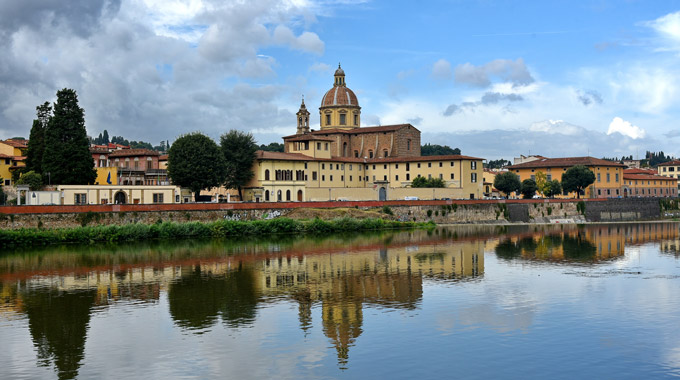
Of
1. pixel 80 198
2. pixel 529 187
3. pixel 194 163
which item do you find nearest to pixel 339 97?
pixel 529 187

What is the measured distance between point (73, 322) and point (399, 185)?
67.6 metres

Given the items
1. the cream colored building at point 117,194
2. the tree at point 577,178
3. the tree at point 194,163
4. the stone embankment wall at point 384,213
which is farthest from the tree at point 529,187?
the cream colored building at point 117,194

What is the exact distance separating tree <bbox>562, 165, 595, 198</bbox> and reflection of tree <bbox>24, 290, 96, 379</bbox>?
80168 millimetres

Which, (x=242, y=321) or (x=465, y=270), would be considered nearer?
(x=242, y=321)

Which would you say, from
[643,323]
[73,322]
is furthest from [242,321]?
[643,323]

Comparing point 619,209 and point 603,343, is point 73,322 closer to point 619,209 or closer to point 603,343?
point 603,343

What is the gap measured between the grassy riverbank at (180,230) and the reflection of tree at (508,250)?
15675 mm

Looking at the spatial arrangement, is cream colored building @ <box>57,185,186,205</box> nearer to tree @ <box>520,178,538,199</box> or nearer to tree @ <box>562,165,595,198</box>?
tree @ <box>520,178,538,199</box>

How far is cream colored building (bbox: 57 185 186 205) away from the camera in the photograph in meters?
60.5

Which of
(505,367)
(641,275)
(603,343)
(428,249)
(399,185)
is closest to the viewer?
(505,367)

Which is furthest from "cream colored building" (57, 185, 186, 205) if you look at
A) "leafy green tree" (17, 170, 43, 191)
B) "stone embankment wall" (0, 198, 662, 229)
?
"stone embankment wall" (0, 198, 662, 229)

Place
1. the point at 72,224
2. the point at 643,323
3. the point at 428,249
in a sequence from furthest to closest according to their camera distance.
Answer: the point at 72,224
the point at 428,249
the point at 643,323

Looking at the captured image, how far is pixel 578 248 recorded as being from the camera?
160 ft

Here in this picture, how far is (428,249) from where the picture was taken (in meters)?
47.2
